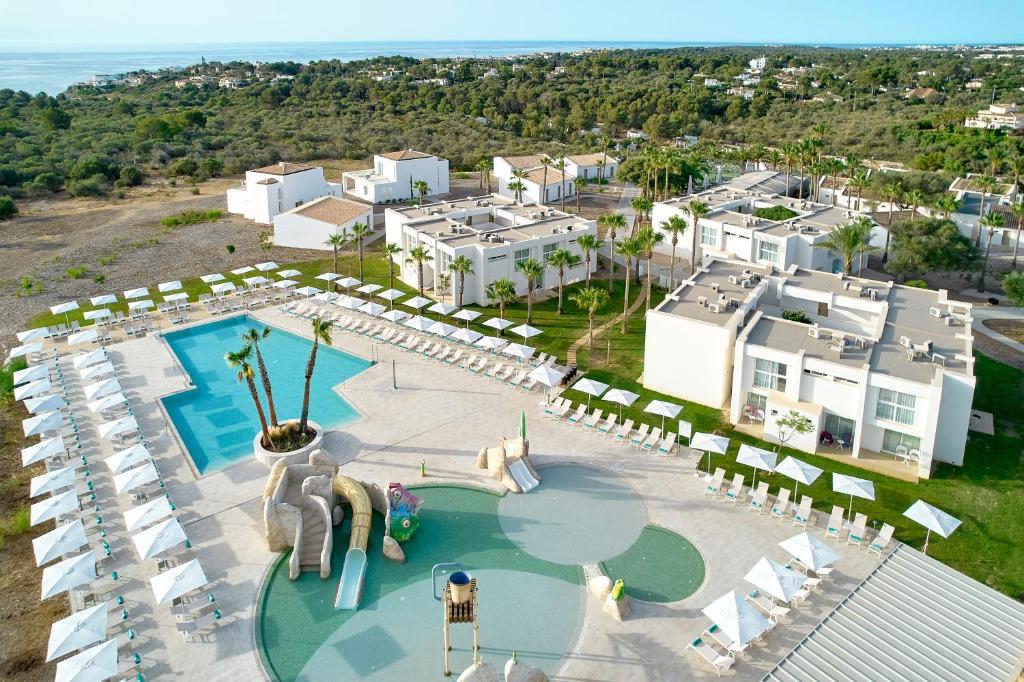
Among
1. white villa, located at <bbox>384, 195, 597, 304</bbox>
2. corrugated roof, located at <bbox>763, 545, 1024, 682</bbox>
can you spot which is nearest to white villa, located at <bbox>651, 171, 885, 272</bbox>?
white villa, located at <bbox>384, 195, 597, 304</bbox>

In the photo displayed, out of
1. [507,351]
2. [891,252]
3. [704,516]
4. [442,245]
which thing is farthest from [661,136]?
[704,516]

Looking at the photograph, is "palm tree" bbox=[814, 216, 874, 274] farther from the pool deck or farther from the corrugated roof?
the corrugated roof

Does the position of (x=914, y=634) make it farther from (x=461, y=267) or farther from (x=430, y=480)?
(x=461, y=267)

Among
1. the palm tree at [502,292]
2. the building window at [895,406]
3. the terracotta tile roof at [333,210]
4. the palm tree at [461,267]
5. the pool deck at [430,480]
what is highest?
the terracotta tile roof at [333,210]

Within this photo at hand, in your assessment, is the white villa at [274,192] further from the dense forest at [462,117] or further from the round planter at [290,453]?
the round planter at [290,453]

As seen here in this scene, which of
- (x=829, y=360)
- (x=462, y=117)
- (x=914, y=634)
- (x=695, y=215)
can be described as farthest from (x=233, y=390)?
(x=462, y=117)

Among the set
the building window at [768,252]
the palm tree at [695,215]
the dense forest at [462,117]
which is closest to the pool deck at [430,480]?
the palm tree at [695,215]
